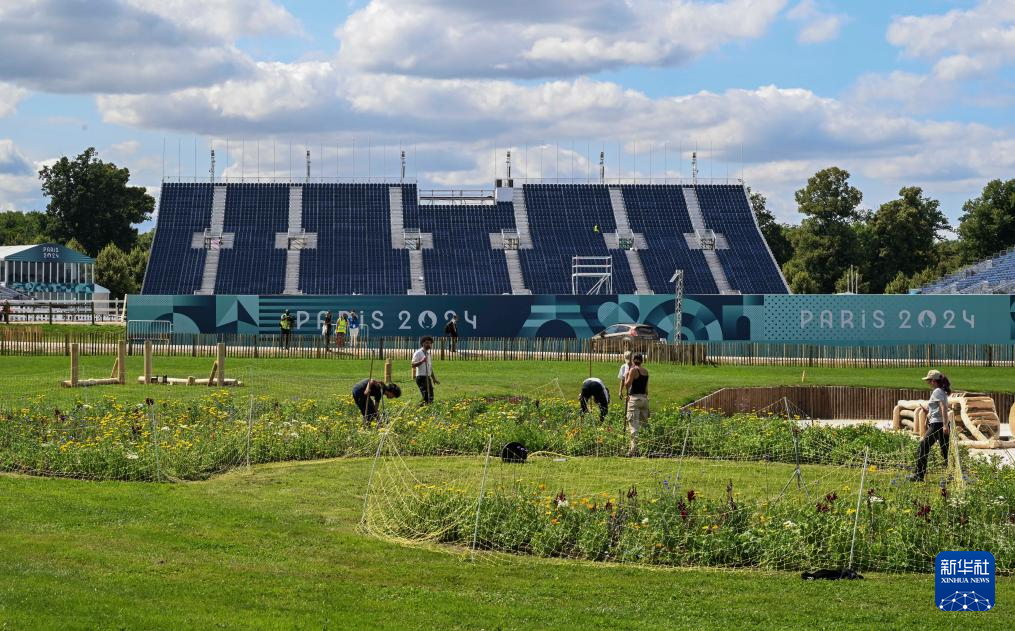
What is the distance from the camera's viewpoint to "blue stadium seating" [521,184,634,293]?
246ft

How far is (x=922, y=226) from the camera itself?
332 ft

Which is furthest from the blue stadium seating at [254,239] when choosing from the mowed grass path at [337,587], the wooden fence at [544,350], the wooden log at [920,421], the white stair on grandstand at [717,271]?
the mowed grass path at [337,587]

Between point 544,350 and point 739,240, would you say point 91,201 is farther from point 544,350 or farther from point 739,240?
point 544,350

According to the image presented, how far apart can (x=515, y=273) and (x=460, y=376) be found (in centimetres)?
3664

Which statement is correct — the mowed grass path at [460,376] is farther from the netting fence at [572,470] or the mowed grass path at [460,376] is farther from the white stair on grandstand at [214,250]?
the white stair on grandstand at [214,250]

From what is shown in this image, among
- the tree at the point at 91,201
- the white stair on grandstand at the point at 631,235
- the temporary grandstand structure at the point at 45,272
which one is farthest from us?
the tree at the point at 91,201

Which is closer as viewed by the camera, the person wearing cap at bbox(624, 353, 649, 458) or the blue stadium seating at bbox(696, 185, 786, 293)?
the person wearing cap at bbox(624, 353, 649, 458)

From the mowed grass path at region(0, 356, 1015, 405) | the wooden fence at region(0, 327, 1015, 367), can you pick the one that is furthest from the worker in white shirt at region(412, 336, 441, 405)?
the wooden fence at region(0, 327, 1015, 367)

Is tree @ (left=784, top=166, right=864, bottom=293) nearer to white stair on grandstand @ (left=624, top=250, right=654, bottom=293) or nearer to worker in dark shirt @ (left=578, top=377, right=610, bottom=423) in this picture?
white stair on grandstand @ (left=624, top=250, right=654, bottom=293)

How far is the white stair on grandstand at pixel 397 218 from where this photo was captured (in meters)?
78.4

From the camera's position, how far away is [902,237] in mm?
100938

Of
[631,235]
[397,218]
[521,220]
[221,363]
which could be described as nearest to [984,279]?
[631,235]

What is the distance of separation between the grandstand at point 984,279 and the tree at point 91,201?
69.4 metres

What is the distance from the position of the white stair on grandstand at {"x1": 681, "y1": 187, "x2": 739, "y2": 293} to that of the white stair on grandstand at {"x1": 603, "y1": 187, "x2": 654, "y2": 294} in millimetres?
3958
